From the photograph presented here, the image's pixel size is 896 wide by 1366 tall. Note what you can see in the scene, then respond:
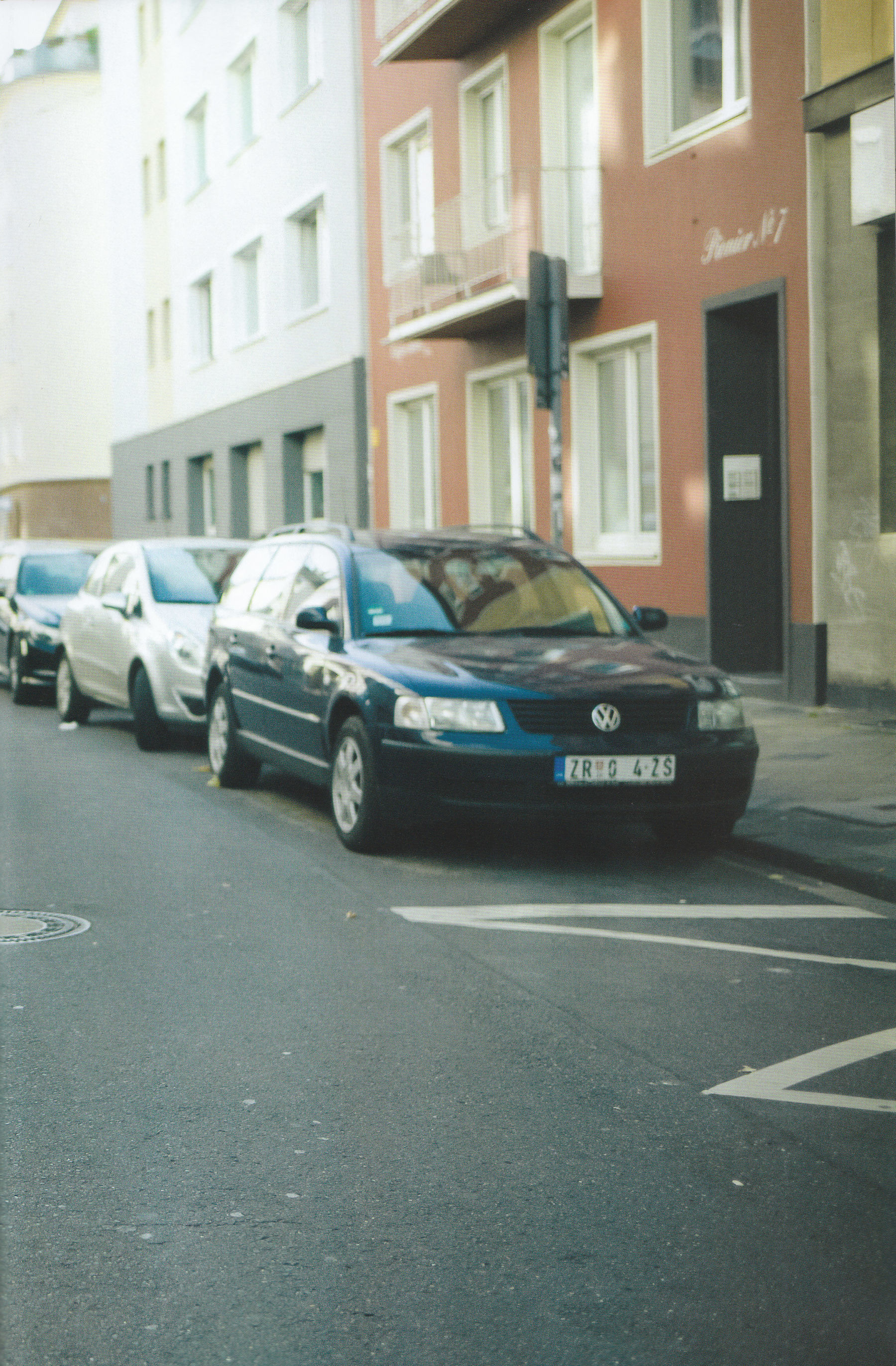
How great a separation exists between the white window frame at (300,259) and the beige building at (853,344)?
13.4 metres

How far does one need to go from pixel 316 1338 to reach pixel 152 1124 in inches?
50.2

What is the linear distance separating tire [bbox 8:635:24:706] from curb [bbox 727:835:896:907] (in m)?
10.0

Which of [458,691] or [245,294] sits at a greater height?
[245,294]

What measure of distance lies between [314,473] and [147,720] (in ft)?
50.9

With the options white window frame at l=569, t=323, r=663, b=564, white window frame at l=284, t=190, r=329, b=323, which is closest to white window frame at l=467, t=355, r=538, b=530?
white window frame at l=569, t=323, r=663, b=564

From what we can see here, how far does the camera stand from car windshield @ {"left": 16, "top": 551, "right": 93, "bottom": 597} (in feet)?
57.7

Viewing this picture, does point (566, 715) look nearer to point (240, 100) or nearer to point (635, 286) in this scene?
point (635, 286)

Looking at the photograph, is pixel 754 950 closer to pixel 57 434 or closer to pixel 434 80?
pixel 434 80

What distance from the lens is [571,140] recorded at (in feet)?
61.1

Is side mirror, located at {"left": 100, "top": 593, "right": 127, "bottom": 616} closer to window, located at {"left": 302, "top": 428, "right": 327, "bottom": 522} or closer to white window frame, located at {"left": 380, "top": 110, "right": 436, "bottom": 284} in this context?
white window frame, located at {"left": 380, "top": 110, "right": 436, "bottom": 284}

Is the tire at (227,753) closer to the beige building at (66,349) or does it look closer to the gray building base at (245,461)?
the gray building base at (245,461)

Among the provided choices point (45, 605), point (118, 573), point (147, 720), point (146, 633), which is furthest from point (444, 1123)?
point (45, 605)

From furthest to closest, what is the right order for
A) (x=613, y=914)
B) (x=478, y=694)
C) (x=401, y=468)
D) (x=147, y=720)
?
(x=401, y=468), (x=147, y=720), (x=478, y=694), (x=613, y=914)

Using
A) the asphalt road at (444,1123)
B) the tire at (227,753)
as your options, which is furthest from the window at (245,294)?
the asphalt road at (444,1123)
